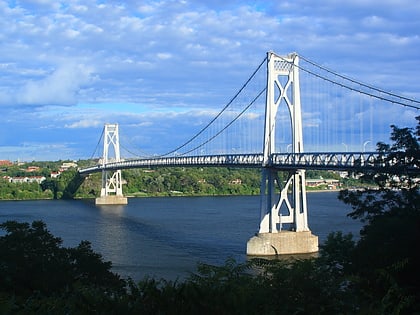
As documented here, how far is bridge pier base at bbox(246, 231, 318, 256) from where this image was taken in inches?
920

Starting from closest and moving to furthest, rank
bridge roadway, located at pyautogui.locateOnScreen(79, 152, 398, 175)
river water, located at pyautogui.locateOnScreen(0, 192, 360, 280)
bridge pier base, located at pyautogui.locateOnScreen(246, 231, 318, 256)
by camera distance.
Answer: bridge roadway, located at pyautogui.locateOnScreen(79, 152, 398, 175), river water, located at pyautogui.locateOnScreen(0, 192, 360, 280), bridge pier base, located at pyautogui.locateOnScreen(246, 231, 318, 256)

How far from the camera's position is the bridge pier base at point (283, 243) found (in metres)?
23.4

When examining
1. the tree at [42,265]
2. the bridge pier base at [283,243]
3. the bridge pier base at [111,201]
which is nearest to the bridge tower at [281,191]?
the bridge pier base at [283,243]

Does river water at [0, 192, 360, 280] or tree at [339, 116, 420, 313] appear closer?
tree at [339, 116, 420, 313]

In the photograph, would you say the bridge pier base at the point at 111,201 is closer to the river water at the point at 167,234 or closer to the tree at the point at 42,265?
the river water at the point at 167,234

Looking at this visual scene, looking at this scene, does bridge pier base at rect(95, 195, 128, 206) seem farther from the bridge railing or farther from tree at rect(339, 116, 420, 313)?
tree at rect(339, 116, 420, 313)

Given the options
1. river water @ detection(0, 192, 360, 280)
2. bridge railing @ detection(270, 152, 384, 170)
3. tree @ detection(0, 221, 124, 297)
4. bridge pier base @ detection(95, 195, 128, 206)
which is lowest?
river water @ detection(0, 192, 360, 280)

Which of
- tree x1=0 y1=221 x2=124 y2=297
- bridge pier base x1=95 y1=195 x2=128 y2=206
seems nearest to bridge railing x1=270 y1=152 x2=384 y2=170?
tree x1=0 y1=221 x2=124 y2=297

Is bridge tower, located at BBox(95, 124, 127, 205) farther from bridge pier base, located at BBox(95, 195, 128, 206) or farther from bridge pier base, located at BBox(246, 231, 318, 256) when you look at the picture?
bridge pier base, located at BBox(246, 231, 318, 256)

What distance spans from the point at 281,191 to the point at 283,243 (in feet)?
6.42

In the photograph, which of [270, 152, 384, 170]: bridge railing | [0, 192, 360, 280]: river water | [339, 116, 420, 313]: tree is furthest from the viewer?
[0, 192, 360, 280]: river water

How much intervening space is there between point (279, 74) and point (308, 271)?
20.8 metres

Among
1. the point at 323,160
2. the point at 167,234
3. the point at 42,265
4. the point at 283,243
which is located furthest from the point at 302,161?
the point at 42,265

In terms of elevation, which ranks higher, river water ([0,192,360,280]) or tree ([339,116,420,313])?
tree ([339,116,420,313])
